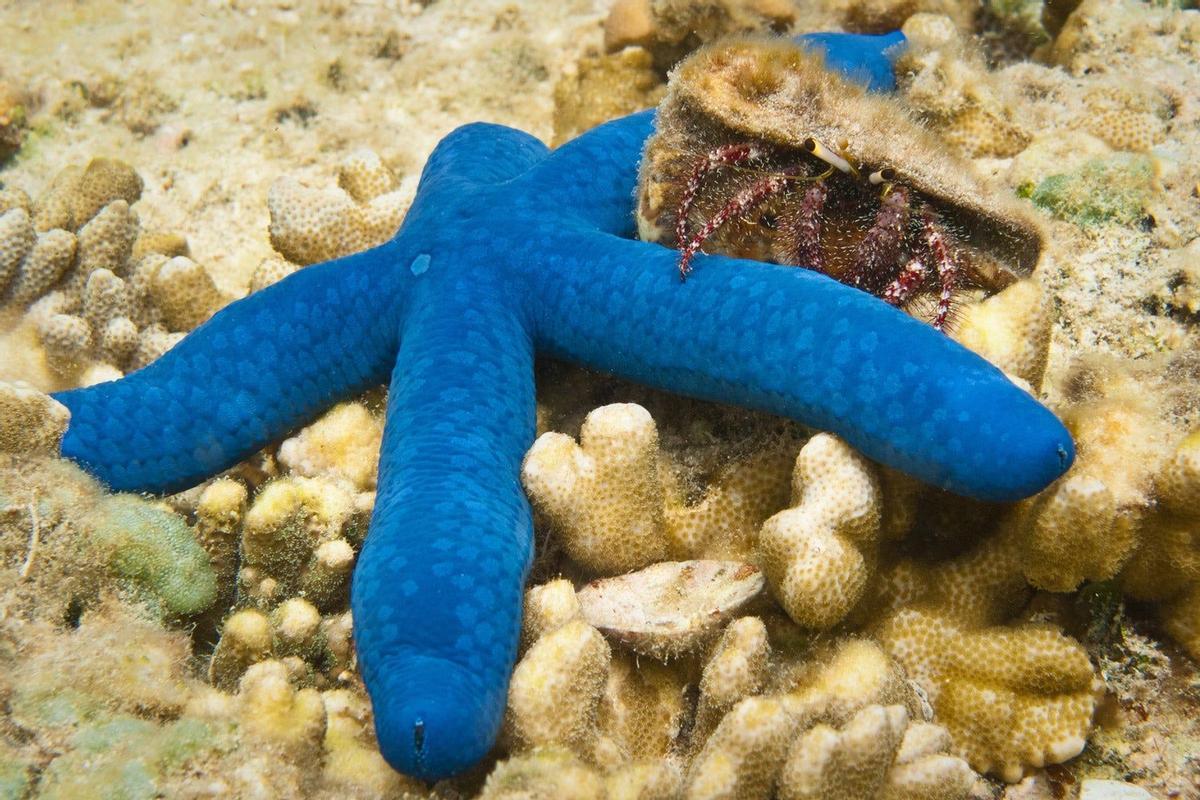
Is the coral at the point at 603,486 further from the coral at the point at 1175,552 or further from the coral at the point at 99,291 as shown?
the coral at the point at 99,291

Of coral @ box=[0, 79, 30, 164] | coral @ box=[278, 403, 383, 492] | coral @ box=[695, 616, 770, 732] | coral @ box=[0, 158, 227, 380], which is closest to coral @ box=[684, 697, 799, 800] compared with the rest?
coral @ box=[695, 616, 770, 732]

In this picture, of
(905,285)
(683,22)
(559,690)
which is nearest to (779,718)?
(559,690)

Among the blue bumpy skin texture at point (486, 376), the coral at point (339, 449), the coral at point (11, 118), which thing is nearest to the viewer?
the blue bumpy skin texture at point (486, 376)

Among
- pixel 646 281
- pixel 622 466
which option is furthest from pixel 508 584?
pixel 646 281

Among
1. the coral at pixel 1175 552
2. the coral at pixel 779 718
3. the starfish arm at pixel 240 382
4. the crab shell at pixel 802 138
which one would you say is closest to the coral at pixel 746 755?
the coral at pixel 779 718

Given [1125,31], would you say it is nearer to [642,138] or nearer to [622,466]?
[642,138]

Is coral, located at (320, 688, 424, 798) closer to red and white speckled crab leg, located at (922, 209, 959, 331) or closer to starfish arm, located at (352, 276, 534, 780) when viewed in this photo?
starfish arm, located at (352, 276, 534, 780)
